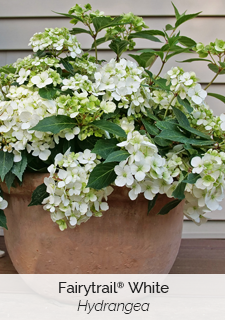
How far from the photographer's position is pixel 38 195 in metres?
0.66

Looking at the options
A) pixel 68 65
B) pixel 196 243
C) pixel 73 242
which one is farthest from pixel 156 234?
pixel 196 243

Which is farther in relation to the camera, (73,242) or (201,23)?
(201,23)

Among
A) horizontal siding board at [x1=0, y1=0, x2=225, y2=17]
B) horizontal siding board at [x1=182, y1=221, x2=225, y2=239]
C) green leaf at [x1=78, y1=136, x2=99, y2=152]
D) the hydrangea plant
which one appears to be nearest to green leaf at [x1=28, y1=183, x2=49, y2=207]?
the hydrangea plant

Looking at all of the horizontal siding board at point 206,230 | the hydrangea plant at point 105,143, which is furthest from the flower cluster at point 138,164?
the horizontal siding board at point 206,230

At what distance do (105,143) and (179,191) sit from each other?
193mm

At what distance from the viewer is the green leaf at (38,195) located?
2.16 feet

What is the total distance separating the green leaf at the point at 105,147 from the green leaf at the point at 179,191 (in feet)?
0.53

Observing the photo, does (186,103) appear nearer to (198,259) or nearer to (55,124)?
(55,124)
